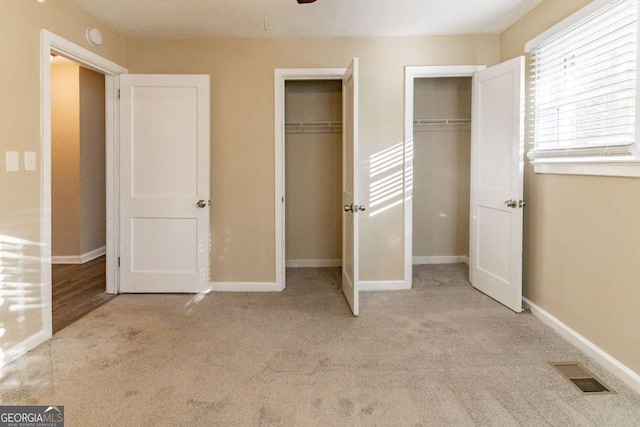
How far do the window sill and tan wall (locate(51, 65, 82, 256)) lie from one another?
5215mm

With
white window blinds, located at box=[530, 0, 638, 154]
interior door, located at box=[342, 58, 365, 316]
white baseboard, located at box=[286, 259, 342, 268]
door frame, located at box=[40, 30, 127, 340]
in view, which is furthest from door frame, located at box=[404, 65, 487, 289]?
door frame, located at box=[40, 30, 127, 340]

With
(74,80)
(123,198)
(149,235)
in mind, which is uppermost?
(74,80)

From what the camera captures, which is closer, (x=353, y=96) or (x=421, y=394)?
(x=421, y=394)

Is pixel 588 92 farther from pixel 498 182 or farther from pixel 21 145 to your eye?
pixel 21 145

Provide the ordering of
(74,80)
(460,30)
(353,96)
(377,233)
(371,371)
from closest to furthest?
(371,371) < (353,96) < (460,30) < (377,233) < (74,80)

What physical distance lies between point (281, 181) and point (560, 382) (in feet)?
9.10

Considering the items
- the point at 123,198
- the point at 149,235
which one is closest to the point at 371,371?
the point at 149,235

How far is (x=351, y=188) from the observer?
11.7 feet

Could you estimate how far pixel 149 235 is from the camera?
4.04 metres

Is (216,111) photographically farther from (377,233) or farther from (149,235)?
(377,233)

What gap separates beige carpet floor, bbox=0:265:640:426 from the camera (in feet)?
6.69

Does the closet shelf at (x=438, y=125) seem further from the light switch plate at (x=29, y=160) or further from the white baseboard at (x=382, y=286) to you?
the light switch plate at (x=29, y=160)

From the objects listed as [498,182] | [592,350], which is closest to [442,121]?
[498,182]

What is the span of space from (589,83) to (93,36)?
3.69 m
